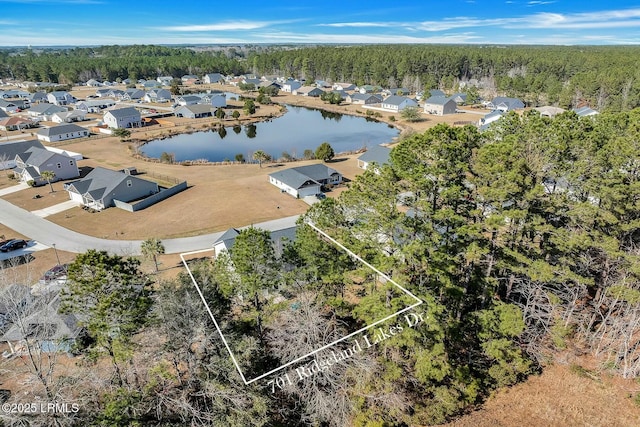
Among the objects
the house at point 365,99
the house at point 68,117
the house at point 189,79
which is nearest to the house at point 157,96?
the house at point 68,117

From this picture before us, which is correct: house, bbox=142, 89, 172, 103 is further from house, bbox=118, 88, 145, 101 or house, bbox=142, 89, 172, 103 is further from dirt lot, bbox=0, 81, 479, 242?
dirt lot, bbox=0, 81, 479, 242

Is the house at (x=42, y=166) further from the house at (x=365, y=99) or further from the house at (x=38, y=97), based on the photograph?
the house at (x=365, y=99)

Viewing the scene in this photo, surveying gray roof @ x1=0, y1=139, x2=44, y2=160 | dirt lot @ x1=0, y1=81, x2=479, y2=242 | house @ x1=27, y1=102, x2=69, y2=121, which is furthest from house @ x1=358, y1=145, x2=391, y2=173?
house @ x1=27, y1=102, x2=69, y2=121

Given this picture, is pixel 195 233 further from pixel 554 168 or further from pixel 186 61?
pixel 186 61

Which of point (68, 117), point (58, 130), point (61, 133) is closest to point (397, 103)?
point (61, 133)

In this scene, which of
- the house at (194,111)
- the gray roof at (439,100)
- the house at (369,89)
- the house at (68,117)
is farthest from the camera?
the house at (369,89)

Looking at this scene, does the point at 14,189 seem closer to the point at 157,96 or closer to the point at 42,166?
the point at 42,166
